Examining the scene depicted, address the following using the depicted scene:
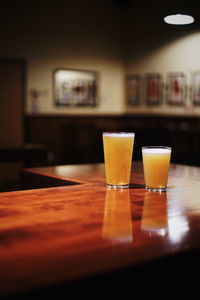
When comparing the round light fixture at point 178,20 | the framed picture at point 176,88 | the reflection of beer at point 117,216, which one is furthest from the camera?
the framed picture at point 176,88

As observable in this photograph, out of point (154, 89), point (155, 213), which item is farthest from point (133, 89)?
point (155, 213)

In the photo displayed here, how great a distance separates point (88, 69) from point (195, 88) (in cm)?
231

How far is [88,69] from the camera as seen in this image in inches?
366

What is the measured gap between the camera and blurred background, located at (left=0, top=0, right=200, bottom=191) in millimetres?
8203

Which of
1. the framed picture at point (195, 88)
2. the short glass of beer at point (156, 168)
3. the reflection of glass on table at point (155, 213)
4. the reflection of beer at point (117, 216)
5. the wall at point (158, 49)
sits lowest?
the reflection of glass on table at point (155, 213)

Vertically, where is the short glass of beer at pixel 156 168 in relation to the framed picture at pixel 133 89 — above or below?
below

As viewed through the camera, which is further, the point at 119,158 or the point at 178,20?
the point at 178,20

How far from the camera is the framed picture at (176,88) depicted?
334 inches

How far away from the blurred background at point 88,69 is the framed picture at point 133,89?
0.27ft

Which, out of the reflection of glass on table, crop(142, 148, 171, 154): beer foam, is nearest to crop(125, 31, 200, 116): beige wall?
crop(142, 148, 171, 154): beer foam

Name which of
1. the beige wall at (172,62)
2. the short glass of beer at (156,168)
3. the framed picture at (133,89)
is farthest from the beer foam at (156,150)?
the framed picture at (133,89)

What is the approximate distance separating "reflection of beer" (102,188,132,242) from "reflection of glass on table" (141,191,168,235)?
43mm

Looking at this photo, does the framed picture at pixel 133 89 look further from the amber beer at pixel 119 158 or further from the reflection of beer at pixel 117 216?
the reflection of beer at pixel 117 216

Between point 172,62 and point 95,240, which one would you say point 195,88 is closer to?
point 172,62
